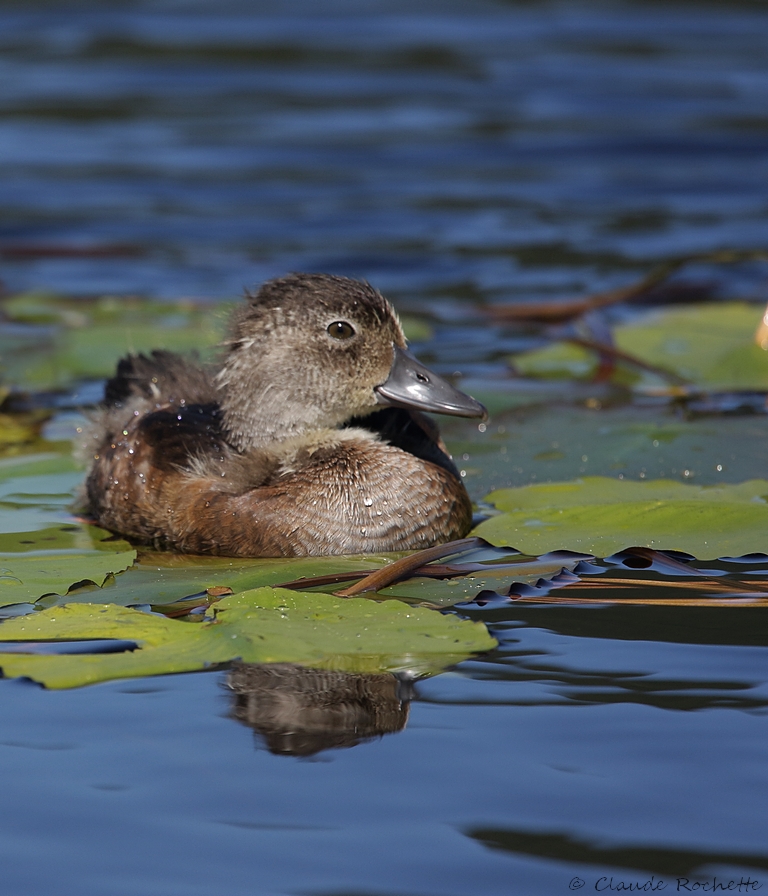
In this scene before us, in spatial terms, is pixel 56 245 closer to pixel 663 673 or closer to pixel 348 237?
pixel 348 237

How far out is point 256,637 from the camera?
4.06m

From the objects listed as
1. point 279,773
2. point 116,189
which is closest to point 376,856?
point 279,773

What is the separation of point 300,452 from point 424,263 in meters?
5.43

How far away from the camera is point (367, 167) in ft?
42.8

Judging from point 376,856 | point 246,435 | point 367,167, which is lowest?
point 376,856

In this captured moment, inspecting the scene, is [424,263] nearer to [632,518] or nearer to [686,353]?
[686,353]

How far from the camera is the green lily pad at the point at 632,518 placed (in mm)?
4930

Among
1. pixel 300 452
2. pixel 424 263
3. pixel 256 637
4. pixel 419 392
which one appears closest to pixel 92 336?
pixel 300 452

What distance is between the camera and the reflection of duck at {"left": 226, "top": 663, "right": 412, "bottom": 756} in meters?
3.63

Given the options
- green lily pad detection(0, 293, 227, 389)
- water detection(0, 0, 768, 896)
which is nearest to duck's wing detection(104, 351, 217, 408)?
green lily pad detection(0, 293, 227, 389)

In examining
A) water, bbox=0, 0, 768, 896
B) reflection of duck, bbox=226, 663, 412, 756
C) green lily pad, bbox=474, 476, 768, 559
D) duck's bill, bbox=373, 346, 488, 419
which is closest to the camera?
water, bbox=0, 0, 768, 896

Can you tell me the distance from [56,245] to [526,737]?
26.4ft

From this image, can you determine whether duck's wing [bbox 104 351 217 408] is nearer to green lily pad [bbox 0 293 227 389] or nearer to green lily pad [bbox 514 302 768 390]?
green lily pad [bbox 0 293 227 389]

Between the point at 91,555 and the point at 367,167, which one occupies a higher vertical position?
the point at 367,167
